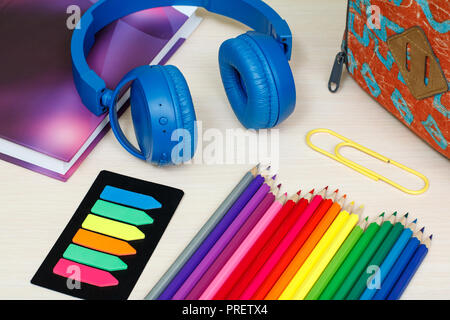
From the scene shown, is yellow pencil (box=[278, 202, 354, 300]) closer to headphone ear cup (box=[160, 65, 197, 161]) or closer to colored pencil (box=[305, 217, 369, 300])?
colored pencil (box=[305, 217, 369, 300])

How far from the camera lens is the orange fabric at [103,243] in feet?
2.36

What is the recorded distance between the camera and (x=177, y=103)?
2.38 feet

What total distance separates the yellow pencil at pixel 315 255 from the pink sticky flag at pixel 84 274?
0.21 meters

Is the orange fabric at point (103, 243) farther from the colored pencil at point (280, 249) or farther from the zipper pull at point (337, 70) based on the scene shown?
the zipper pull at point (337, 70)

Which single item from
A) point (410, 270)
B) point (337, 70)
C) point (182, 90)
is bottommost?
point (410, 270)

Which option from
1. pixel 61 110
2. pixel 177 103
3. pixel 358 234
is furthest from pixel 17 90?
pixel 358 234

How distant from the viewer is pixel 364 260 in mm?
697

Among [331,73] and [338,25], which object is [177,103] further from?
[338,25]

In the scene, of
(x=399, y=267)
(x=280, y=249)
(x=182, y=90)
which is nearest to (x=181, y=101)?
(x=182, y=90)

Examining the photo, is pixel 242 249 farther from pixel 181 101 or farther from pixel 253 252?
pixel 181 101

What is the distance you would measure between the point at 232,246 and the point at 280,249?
6 cm

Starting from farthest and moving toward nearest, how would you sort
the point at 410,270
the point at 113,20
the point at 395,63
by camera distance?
the point at 113,20
the point at 395,63
the point at 410,270

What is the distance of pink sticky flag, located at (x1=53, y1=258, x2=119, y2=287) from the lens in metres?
0.69

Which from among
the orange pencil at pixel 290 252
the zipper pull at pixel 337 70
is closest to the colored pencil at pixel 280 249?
the orange pencil at pixel 290 252
